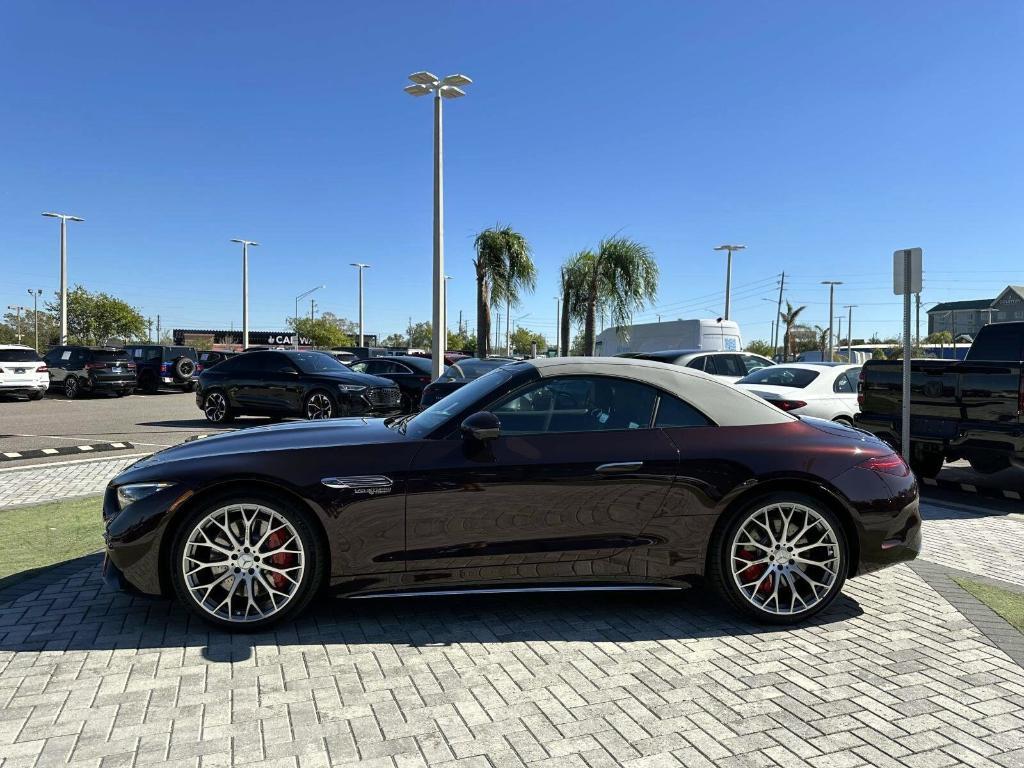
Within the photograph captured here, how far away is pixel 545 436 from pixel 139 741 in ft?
7.24

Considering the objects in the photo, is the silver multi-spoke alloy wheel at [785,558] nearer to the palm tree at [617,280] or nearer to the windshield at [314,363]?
the windshield at [314,363]

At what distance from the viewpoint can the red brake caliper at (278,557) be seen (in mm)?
3648

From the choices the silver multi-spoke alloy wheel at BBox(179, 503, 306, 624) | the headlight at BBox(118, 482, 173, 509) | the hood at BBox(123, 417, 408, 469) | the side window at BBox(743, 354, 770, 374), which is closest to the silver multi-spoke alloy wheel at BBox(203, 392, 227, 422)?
the side window at BBox(743, 354, 770, 374)

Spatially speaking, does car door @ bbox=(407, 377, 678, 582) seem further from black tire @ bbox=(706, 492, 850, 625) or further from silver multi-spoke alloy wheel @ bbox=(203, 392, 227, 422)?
silver multi-spoke alloy wheel @ bbox=(203, 392, 227, 422)

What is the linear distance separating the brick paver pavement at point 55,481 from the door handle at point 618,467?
19.1 ft

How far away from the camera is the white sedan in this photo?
1008cm

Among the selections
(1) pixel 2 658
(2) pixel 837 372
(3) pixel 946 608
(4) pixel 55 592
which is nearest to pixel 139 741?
(1) pixel 2 658

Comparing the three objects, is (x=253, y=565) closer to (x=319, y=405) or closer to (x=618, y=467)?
(x=618, y=467)

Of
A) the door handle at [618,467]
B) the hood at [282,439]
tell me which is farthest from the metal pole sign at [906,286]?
the hood at [282,439]

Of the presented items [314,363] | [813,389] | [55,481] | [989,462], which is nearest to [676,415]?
[989,462]

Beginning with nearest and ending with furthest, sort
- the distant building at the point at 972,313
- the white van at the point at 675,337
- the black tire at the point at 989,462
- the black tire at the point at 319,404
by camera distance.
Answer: the black tire at the point at 989,462 < the black tire at the point at 319,404 < the white van at the point at 675,337 < the distant building at the point at 972,313

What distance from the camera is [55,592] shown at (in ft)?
13.9

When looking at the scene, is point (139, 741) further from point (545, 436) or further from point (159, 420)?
point (159, 420)

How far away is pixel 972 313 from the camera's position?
117 meters
